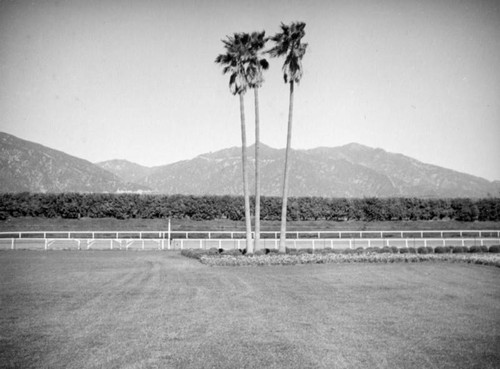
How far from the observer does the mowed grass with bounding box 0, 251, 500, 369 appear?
9.39 meters

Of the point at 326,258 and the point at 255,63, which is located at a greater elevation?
the point at 255,63

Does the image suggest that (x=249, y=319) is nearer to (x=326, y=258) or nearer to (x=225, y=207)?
(x=326, y=258)

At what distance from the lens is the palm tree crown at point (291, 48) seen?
95.2 feet

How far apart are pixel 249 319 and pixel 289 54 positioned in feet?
69.7

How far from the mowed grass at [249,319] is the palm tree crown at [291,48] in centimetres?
1382

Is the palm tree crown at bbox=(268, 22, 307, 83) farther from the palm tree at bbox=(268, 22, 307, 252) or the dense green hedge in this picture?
Answer: the dense green hedge

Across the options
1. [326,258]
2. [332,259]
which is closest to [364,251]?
[332,259]

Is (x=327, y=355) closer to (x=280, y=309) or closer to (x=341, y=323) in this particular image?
(x=341, y=323)

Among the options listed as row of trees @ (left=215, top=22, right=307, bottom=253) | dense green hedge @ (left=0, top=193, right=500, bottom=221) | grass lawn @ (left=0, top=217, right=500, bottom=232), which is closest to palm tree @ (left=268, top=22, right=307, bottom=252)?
row of trees @ (left=215, top=22, right=307, bottom=253)

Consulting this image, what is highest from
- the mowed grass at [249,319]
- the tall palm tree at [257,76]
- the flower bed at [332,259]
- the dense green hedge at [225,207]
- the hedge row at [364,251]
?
the tall palm tree at [257,76]

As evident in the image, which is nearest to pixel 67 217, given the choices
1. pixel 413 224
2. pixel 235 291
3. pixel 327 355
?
pixel 413 224

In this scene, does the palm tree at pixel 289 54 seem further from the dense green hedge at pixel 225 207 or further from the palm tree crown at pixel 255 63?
the dense green hedge at pixel 225 207

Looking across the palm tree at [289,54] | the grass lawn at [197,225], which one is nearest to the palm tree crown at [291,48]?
the palm tree at [289,54]

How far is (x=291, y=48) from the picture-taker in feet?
97.1
